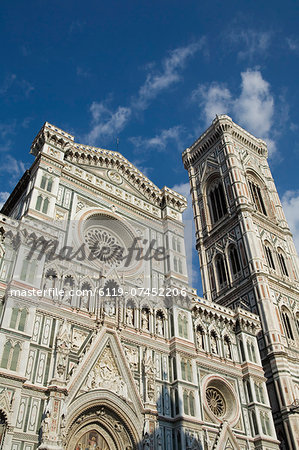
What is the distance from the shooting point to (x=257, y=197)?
1556 inches

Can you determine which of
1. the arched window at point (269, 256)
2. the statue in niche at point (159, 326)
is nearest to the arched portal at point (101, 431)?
the statue in niche at point (159, 326)

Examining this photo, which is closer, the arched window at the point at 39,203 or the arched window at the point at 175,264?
the arched window at the point at 39,203

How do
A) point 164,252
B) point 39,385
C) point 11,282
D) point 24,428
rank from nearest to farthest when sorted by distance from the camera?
point 24,428
point 39,385
point 11,282
point 164,252

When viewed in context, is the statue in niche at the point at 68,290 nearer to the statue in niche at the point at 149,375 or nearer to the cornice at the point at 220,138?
the statue in niche at the point at 149,375

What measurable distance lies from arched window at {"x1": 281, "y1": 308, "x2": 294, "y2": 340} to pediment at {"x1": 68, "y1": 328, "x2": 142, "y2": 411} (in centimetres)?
1496

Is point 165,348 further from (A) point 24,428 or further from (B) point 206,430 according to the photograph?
(A) point 24,428

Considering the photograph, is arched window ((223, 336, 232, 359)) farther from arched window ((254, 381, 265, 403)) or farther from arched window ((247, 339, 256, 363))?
arched window ((254, 381, 265, 403))

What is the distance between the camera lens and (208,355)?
22.4 m

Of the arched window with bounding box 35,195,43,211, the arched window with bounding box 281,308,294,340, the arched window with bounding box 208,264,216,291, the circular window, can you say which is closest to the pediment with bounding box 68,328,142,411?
the circular window

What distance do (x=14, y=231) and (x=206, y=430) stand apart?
11.9 metres

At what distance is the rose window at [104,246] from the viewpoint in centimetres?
2295

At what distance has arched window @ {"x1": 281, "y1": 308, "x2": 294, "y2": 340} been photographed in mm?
29936

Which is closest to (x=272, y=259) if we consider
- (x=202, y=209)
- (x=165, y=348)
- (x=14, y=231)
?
(x=202, y=209)

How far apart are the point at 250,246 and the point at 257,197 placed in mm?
7941
